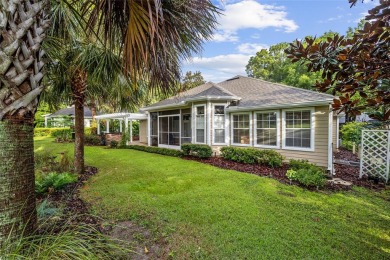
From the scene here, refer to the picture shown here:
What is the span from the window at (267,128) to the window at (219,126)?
2.10m

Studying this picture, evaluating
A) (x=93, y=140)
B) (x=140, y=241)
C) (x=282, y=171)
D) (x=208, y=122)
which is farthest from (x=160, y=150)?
(x=140, y=241)

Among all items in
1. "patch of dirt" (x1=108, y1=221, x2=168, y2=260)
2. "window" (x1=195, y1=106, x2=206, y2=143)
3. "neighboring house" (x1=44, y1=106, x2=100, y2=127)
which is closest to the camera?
"patch of dirt" (x1=108, y1=221, x2=168, y2=260)

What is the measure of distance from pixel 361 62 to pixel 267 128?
29.8ft

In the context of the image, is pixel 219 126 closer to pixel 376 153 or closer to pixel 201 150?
pixel 201 150

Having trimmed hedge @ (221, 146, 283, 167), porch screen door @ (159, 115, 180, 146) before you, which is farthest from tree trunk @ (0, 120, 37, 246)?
porch screen door @ (159, 115, 180, 146)

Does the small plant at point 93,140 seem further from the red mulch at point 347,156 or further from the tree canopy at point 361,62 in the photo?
the tree canopy at point 361,62

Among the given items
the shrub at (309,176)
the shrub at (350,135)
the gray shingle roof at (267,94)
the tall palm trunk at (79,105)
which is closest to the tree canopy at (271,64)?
the shrub at (350,135)

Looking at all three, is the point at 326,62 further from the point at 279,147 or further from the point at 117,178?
the point at 279,147

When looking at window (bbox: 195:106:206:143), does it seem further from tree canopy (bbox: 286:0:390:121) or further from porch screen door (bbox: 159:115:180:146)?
tree canopy (bbox: 286:0:390:121)

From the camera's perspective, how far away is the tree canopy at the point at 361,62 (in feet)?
6.96

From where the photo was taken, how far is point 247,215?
15.3 feet

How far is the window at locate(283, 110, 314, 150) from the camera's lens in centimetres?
953

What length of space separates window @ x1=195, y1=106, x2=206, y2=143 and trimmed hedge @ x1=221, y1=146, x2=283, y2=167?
1944 mm

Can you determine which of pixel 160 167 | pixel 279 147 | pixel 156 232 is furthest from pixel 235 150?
Result: pixel 156 232
